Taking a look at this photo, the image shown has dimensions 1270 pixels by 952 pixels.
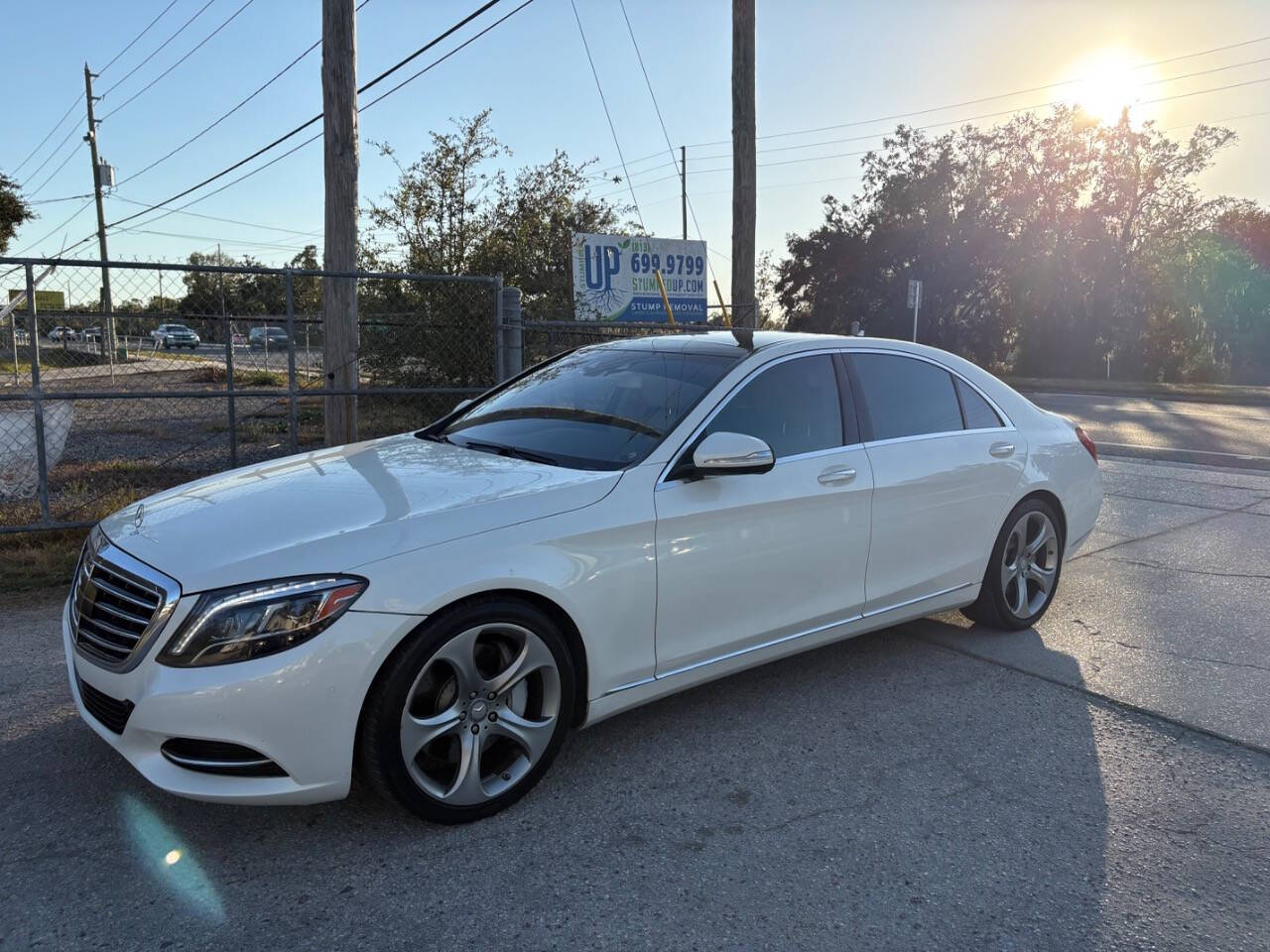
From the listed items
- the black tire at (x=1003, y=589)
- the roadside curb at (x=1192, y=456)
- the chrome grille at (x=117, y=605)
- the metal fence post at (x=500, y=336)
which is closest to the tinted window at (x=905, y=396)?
the black tire at (x=1003, y=589)

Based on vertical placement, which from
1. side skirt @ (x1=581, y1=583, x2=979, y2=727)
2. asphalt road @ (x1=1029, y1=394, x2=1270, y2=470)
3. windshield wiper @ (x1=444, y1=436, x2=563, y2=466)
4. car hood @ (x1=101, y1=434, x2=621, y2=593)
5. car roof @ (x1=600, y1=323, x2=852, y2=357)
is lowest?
side skirt @ (x1=581, y1=583, x2=979, y2=727)

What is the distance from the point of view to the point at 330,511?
3.15 m

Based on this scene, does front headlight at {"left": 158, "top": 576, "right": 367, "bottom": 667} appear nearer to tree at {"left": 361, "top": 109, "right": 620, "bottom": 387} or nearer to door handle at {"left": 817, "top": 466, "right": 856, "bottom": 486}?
door handle at {"left": 817, "top": 466, "right": 856, "bottom": 486}

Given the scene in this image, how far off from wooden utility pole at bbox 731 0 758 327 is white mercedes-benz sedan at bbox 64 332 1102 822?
19.8 ft

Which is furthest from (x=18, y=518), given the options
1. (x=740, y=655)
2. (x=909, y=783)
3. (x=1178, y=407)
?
(x=1178, y=407)

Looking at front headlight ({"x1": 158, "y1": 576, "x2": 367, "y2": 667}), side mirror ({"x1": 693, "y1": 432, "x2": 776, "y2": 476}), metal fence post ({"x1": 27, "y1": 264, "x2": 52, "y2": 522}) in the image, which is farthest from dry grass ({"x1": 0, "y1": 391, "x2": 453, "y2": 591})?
side mirror ({"x1": 693, "y1": 432, "x2": 776, "y2": 476})

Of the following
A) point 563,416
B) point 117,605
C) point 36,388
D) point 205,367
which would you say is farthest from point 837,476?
point 205,367

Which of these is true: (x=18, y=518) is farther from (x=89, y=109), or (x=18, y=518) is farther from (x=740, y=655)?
(x=89, y=109)

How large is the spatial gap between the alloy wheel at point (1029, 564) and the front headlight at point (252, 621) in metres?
3.46

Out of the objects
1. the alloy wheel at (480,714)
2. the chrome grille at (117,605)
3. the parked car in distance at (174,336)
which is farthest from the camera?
the parked car in distance at (174,336)

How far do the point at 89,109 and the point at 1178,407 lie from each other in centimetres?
3961

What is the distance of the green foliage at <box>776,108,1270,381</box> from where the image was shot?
115 feet

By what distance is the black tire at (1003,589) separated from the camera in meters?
4.80

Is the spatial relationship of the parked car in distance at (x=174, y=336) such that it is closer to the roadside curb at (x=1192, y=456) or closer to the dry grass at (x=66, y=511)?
the dry grass at (x=66, y=511)
